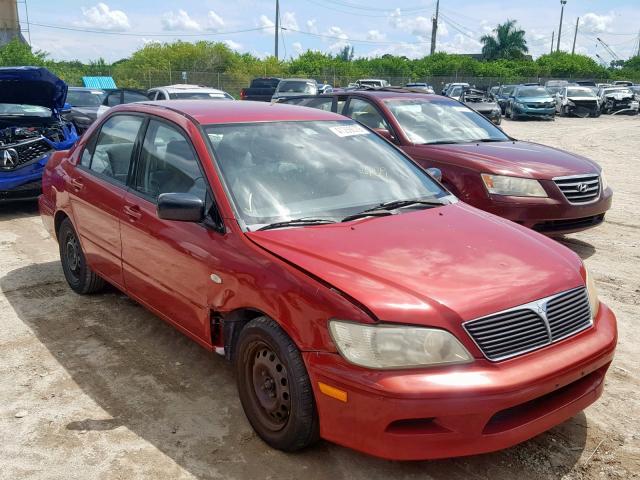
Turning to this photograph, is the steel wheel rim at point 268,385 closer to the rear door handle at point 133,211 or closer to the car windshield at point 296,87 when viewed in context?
the rear door handle at point 133,211

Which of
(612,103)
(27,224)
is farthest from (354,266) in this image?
(612,103)

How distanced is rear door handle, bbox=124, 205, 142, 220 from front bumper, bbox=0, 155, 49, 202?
4.88 m

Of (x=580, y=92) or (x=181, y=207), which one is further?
(x=580, y=92)

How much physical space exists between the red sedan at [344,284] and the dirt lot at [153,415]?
0.92 feet

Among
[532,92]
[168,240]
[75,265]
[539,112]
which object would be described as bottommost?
[75,265]

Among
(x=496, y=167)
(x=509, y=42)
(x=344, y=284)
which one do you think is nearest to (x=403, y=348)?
(x=344, y=284)

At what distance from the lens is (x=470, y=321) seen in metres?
2.52

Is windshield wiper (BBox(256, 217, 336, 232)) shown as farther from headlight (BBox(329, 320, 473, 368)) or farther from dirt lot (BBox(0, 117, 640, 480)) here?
dirt lot (BBox(0, 117, 640, 480))

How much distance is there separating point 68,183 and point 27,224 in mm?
3361

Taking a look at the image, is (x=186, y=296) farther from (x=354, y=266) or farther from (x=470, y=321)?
(x=470, y=321)

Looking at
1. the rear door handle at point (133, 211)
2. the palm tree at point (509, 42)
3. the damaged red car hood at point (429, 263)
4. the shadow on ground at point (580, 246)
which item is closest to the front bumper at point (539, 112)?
the shadow on ground at point (580, 246)

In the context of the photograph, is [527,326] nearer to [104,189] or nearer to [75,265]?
[104,189]

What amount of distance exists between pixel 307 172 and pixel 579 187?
355cm

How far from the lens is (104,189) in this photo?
14.4ft
